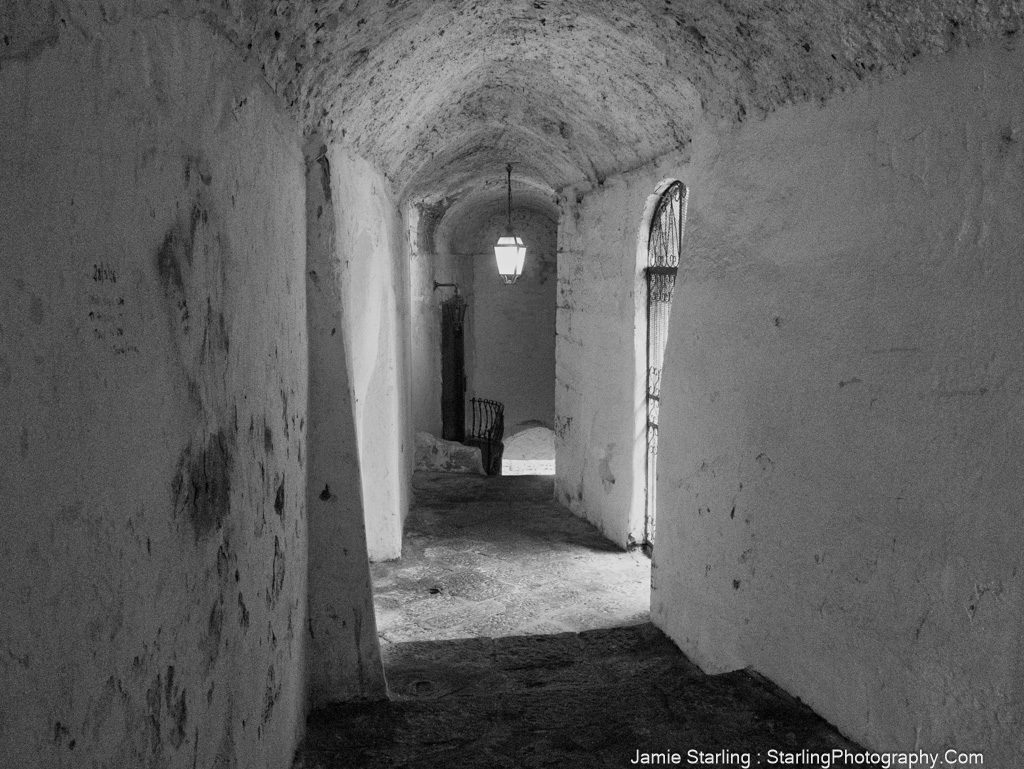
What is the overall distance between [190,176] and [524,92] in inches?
165

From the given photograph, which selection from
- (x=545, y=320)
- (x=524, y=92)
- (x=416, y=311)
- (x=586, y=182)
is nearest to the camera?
(x=524, y=92)

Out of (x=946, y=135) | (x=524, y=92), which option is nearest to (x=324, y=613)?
(x=946, y=135)

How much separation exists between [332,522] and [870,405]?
196cm

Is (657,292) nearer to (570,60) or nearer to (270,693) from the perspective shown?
(570,60)

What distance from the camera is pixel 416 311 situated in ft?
37.3

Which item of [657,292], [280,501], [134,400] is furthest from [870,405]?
[657,292]

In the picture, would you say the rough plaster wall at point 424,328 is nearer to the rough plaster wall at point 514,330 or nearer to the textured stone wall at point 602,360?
the rough plaster wall at point 514,330

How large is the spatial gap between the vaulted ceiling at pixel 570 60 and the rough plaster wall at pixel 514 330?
24.0ft

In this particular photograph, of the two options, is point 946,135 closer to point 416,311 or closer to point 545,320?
point 416,311

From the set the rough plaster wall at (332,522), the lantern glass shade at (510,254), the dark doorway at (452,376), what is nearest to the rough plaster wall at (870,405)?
the rough plaster wall at (332,522)

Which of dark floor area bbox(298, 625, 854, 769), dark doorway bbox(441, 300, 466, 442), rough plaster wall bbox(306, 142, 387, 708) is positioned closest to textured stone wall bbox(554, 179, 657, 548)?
dark floor area bbox(298, 625, 854, 769)

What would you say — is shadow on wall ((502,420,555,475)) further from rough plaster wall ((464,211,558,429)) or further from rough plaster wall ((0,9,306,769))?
rough plaster wall ((0,9,306,769))

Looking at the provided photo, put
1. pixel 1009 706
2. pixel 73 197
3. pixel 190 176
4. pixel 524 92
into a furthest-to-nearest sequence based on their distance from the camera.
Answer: pixel 524 92 < pixel 1009 706 < pixel 190 176 < pixel 73 197

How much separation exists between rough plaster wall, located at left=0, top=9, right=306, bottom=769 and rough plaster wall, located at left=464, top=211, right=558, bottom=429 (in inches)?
458
